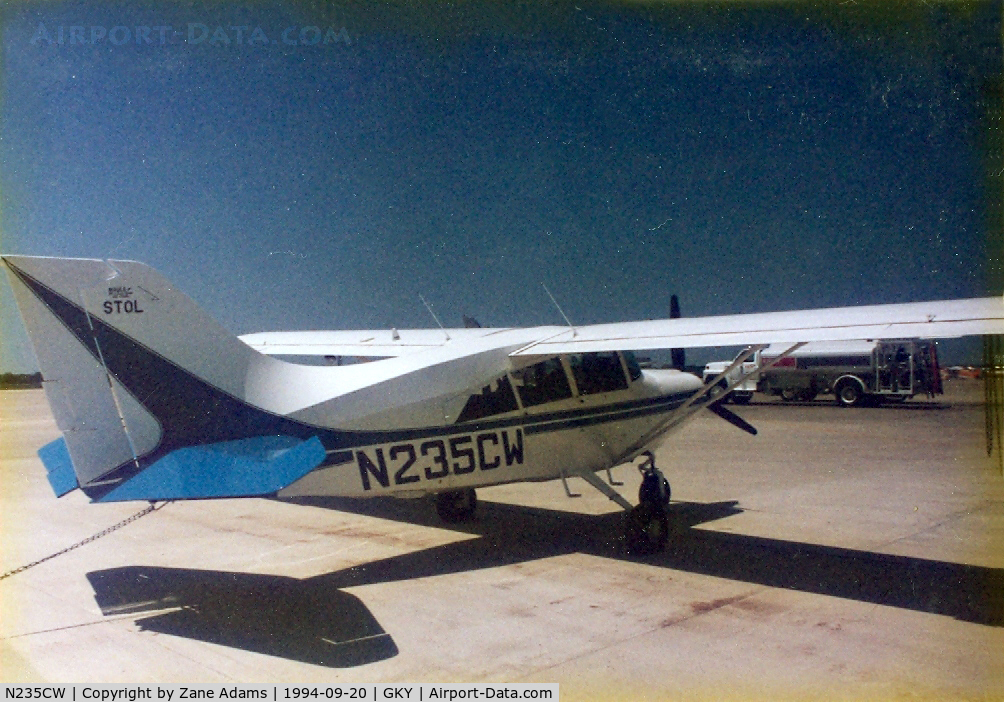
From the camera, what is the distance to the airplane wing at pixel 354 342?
1202 cm

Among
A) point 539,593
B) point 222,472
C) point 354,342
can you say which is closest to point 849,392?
point 354,342

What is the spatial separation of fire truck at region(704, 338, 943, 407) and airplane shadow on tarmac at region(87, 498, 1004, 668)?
15417 millimetres

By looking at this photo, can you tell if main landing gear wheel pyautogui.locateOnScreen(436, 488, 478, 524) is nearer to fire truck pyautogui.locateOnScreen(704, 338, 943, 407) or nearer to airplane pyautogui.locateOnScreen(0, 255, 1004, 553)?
Result: airplane pyautogui.locateOnScreen(0, 255, 1004, 553)

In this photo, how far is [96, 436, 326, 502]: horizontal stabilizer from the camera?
5902 millimetres

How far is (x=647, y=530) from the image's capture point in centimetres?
820

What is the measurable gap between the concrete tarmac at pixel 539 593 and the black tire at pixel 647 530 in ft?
0.62

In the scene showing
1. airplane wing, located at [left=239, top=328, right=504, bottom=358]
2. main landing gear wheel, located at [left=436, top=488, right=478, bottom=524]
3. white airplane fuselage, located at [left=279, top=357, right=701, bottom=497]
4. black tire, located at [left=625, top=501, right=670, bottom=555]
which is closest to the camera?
white airplane fuselage, located at [left=279, top=357, right=701, bottom=497]

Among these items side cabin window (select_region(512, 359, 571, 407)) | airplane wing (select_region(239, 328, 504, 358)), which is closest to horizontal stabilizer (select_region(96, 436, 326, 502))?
side cabin window (select_region(512, 359, 571, 407))

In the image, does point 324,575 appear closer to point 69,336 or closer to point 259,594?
point 259,594

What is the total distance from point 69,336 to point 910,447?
50.5 ft

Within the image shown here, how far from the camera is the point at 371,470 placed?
7195 millimetres

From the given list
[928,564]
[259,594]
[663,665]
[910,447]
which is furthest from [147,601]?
[910,447]

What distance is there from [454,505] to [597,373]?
248 cm

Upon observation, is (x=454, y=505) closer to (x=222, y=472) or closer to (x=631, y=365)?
(x=631, y=365)
